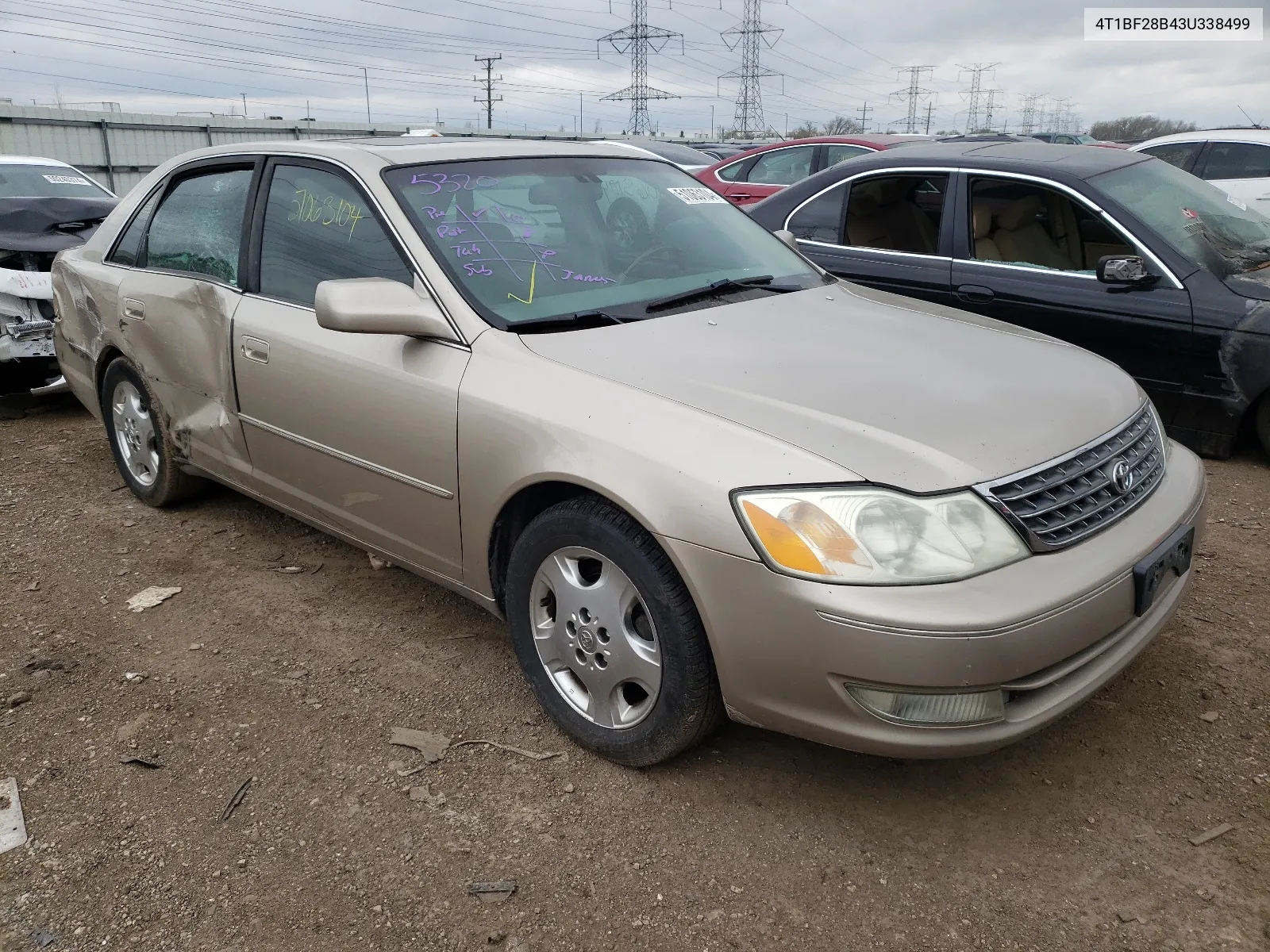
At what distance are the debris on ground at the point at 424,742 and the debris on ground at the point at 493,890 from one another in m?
0.51

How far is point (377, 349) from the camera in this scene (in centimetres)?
300

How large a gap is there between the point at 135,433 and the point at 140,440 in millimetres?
51

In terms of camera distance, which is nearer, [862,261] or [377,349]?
[377,349]

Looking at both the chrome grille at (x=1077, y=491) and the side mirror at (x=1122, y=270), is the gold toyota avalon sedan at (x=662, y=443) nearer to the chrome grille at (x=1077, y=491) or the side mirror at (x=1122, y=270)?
the chrome grille at (x=1077, y=491)

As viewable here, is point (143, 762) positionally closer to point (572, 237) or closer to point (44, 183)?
point (572, 237)

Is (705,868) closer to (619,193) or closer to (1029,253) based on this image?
(619,193)

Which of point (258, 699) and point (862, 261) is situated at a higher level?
point (862, 261)

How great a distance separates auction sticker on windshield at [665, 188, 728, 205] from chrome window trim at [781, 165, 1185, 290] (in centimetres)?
201

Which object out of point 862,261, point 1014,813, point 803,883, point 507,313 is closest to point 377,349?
point 507,313

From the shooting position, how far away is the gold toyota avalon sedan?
2.13 m

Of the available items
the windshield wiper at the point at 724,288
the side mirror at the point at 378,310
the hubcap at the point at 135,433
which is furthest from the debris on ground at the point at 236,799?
the hubcap at the point at 135,433

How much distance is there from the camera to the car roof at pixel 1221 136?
8430 mm

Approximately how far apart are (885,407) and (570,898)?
1.36 metres

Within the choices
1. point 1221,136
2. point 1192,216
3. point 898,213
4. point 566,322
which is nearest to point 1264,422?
point 1192,216
